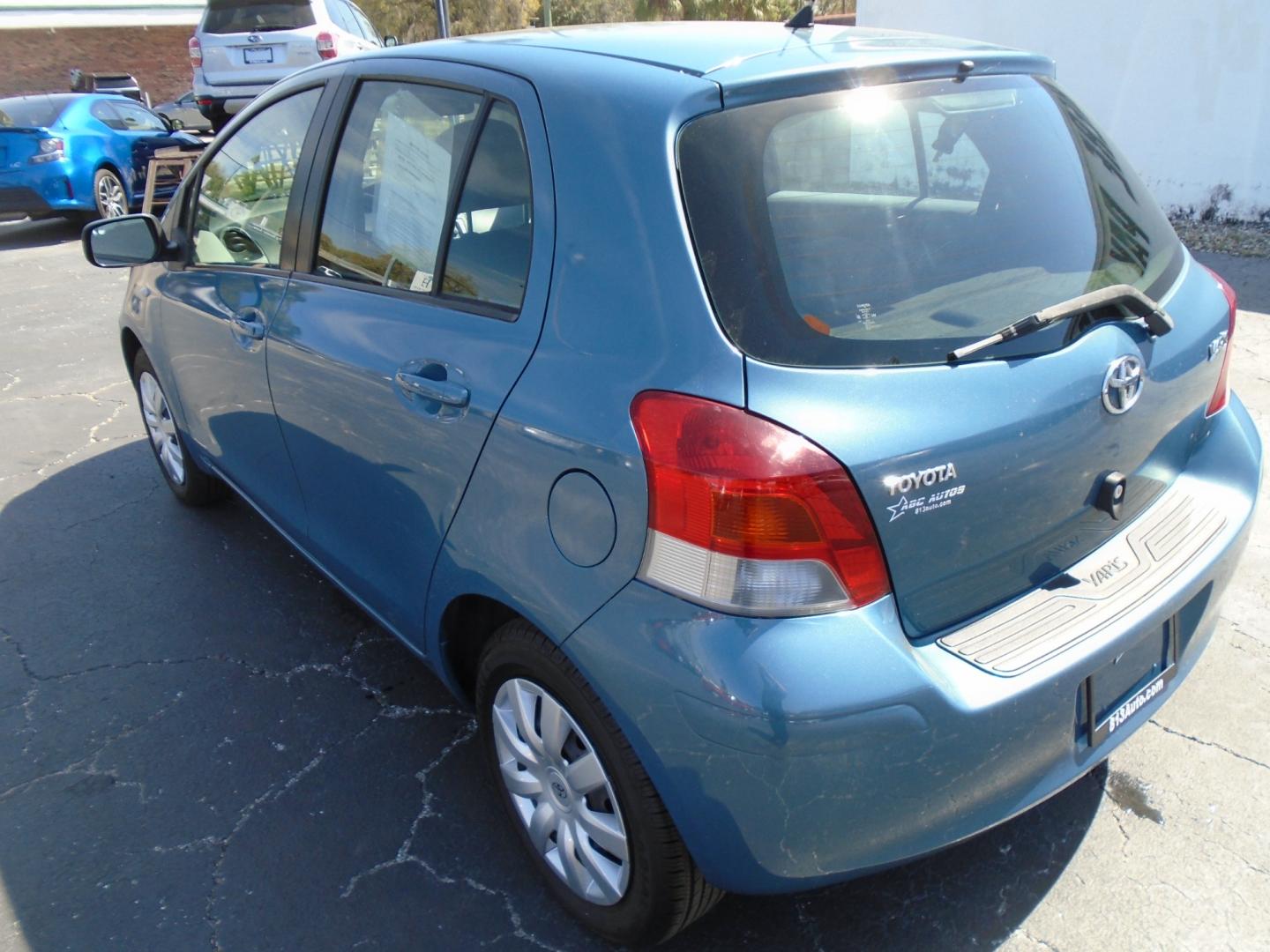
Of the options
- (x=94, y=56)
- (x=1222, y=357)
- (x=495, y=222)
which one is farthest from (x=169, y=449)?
(x=94, y=56)

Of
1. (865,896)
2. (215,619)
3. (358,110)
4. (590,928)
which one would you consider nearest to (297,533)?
(215,619)

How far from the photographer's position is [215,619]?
3.56 meters

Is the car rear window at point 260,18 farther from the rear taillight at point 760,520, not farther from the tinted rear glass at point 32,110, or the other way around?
the rear taillight at point 760,520

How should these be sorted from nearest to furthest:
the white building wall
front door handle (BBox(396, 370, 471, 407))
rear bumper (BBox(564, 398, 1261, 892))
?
rear bumper (BBox(564, 398, 1261, 892)) < front door handle (BBox(396, 370, 471, 407)) < the white building wall

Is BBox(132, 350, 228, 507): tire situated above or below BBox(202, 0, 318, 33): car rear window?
below

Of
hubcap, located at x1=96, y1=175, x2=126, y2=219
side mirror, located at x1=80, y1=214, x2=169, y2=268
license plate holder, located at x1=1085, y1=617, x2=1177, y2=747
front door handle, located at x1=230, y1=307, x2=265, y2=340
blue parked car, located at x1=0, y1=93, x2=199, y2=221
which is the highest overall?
side mirror, located at x1=80, y1=214, x2=169, y2=268

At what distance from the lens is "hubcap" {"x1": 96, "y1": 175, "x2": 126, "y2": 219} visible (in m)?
11.2

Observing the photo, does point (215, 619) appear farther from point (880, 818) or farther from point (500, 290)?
point (880, 818)

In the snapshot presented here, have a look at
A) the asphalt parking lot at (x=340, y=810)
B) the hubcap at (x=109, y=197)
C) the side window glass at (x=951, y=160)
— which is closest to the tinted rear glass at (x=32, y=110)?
the hubcap at (x=109, y=197)

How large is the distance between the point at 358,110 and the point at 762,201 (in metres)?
1.41

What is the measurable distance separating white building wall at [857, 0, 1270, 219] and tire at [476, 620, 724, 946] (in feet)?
26.6

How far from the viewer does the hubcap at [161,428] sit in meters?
4.29

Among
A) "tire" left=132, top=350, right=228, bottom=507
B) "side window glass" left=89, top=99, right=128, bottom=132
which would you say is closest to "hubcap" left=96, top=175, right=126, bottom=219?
"side window glass" left=89, top=99, right=128, bottom=132

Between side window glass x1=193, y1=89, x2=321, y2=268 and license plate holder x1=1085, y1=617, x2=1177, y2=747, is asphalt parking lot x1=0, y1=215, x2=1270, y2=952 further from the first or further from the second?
side window glass x1=193, y1=89, x2=321, y2=268
